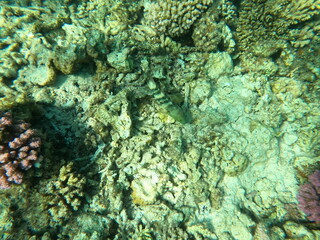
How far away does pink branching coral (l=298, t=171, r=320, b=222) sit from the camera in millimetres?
3508

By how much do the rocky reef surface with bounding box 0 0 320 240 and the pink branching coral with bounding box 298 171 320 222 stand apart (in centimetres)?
10

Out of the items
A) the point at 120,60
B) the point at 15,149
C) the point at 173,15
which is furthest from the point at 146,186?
the point at 173,15

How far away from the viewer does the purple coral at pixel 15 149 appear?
2.35 metres

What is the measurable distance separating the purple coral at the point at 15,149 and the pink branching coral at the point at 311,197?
17.0ft

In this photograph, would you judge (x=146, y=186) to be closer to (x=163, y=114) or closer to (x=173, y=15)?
(x=163, y=114)

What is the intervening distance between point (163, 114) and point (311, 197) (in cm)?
365

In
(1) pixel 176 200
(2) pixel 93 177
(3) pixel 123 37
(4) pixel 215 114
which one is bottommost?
(1) pixel 176 200

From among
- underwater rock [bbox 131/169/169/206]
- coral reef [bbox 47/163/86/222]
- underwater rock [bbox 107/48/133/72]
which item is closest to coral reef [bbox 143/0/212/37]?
underwater rock [bbox 107/48/133/72]

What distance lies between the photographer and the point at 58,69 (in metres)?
3.41

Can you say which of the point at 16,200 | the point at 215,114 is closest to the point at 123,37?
the point at 215,114

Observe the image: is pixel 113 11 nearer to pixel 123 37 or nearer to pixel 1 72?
pixel 123 37

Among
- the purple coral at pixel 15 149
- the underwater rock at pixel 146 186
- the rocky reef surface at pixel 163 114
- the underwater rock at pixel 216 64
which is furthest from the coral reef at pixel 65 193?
the underwater rock at pixel 216 64

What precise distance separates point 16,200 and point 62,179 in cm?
62

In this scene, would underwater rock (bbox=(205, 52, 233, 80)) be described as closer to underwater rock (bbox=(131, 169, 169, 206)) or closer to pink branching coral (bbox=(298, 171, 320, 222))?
underwater rock (bbox=(131, 169, 169, 206))
